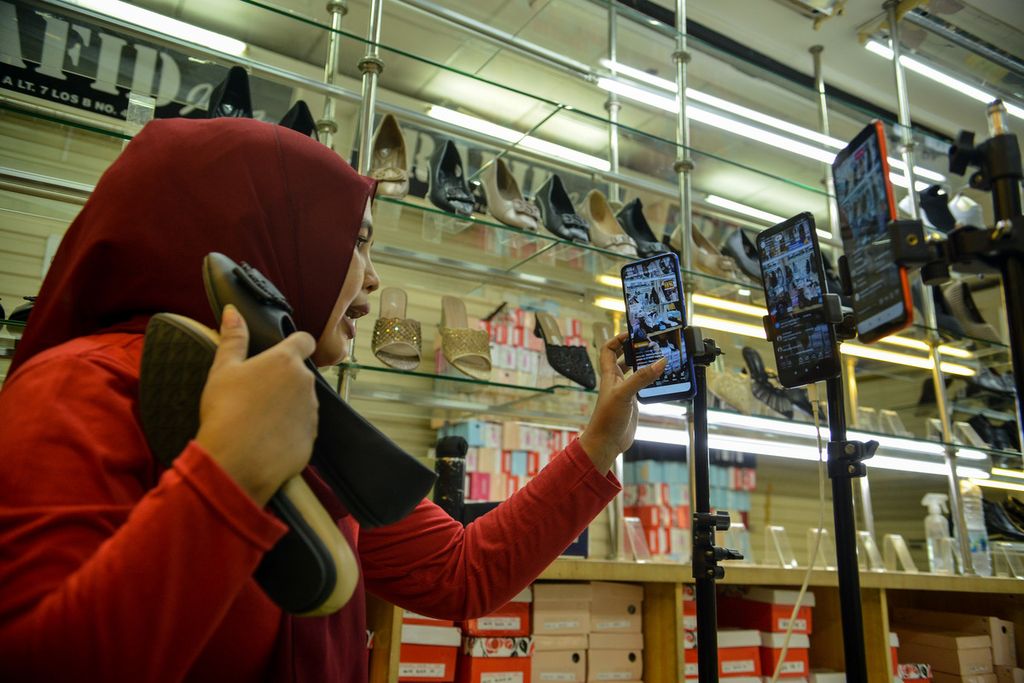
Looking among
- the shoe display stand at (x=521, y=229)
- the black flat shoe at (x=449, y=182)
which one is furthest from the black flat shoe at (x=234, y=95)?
the black flat shoe at (x=449, y=182)

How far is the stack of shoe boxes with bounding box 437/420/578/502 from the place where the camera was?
A: 4.02 m

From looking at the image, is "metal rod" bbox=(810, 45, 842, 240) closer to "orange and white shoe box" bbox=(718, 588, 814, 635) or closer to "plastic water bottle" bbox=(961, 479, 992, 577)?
"plastic water bottle" bbox=(961, 479, 992, 577)

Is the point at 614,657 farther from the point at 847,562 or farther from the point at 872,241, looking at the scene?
the point at 872,241

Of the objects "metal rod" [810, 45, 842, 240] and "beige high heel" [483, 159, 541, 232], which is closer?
"beige high heel" [483, 159, 541, 232]

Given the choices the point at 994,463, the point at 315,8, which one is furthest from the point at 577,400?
the point at 994,463

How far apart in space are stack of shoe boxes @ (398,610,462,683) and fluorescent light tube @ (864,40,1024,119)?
4245 mm

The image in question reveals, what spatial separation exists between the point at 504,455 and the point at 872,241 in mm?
3280

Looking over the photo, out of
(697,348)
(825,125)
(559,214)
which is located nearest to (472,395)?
(559,214)

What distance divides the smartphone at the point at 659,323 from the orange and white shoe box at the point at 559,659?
1.00m

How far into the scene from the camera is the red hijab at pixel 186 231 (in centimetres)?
84

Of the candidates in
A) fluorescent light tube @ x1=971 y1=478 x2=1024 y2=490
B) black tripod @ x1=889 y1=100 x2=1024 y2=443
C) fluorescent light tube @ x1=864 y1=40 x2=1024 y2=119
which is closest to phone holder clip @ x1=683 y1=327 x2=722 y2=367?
black tripod @ x1=889 y1=100 x2=1024 y2=443

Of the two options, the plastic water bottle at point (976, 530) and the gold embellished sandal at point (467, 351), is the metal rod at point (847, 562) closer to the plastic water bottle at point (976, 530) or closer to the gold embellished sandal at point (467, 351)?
the gold embellished sandal at point (467, 351)

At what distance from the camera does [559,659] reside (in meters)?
2.07

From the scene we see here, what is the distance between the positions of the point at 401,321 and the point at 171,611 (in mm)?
1899
